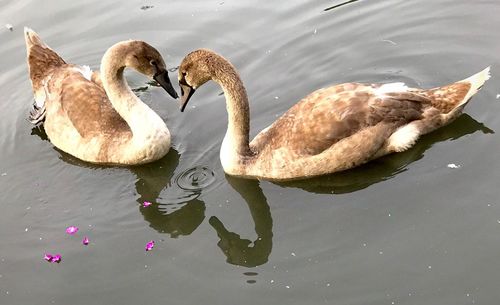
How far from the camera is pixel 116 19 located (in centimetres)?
1166

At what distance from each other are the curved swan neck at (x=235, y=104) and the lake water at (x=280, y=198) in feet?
1.58

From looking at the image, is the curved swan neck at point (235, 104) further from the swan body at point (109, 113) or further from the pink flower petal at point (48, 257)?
the pink flower petal at point (48, 257)

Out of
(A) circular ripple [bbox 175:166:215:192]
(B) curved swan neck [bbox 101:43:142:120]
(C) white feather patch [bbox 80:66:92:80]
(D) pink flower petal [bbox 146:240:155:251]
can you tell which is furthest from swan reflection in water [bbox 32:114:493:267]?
(C) white feather patch [bbox 80:66:92:80]

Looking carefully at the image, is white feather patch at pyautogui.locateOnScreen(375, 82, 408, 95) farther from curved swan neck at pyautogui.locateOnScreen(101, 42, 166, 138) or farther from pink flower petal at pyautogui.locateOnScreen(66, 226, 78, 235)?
pink flower petal at pyautogui.locateOnScreen(66, 226, 78, 235)

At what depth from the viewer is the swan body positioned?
824 cm

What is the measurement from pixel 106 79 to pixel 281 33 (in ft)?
10.2

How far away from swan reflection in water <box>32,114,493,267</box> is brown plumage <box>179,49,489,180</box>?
117 millimetres

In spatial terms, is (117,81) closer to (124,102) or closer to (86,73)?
(124,102)

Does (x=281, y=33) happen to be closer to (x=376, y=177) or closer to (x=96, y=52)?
(x=96, y=52)

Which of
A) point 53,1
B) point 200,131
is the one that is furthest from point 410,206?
point 53,1

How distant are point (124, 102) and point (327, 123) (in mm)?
2442

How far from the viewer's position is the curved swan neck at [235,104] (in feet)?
24.8

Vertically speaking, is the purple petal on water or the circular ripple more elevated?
the circular ripple

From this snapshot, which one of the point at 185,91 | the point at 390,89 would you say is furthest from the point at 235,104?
the point at 390,89
